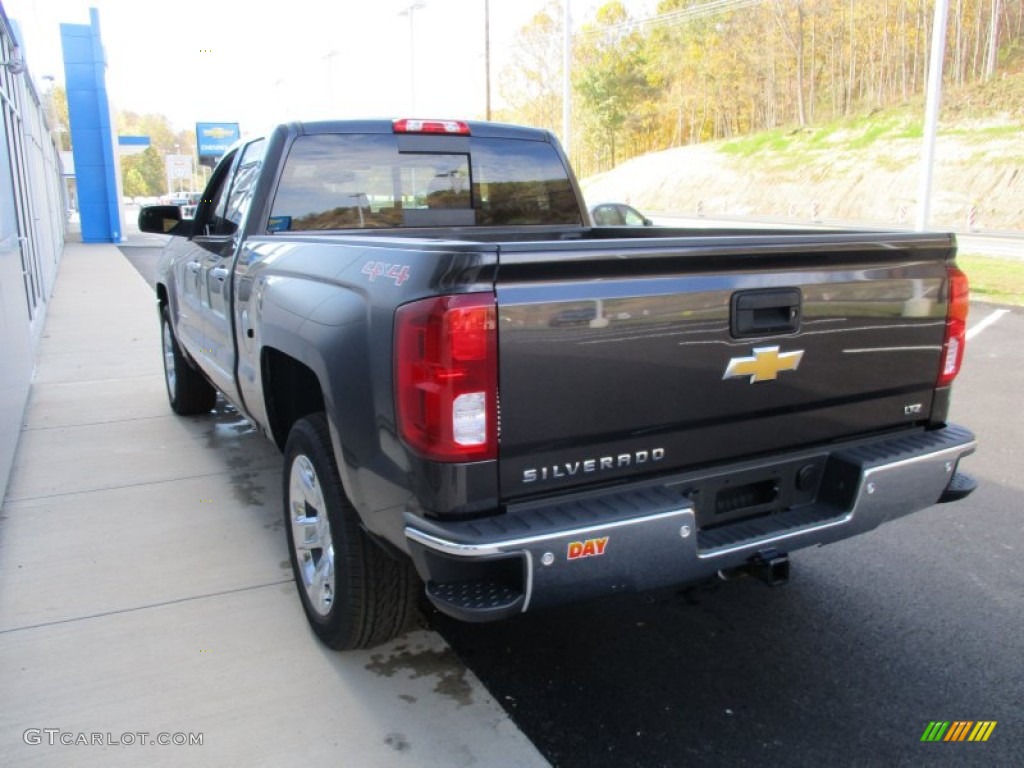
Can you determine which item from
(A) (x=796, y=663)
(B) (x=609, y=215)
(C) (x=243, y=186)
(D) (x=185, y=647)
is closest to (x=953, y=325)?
(A) (x=796, y=663)

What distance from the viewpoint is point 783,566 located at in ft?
9.25

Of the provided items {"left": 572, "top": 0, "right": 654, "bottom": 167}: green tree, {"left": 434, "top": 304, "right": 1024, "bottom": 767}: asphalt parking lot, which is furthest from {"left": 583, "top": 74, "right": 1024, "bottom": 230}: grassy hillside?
{"left": 434, "top": 304, "right": 1024, "bottom": 767}: asphalt parking lot

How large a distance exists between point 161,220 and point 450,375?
12.8 feet

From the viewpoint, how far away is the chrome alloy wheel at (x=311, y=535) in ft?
10.4

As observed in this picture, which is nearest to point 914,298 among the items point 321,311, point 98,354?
point 321,311

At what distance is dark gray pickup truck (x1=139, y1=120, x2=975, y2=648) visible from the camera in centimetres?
235

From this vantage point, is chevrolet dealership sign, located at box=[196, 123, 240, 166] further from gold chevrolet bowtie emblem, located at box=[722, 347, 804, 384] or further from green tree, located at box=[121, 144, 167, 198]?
gold chevrolet bowtie emblem, located at box=[722, 347, 804, 384]

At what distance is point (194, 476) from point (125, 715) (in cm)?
257

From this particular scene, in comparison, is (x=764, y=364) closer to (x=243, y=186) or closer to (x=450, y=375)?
(x=450, y=375)

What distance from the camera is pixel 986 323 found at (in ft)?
33.4

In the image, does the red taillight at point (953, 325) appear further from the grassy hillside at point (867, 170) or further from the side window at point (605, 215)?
the grassy hillside at point (867, 170)

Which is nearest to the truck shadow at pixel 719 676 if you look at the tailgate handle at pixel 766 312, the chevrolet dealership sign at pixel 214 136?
the tailgate handle at pixel 766 312

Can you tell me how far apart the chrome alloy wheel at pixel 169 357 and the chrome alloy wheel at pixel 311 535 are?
3.65 m

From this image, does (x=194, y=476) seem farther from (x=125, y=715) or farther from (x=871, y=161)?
(x=871, y=161)
